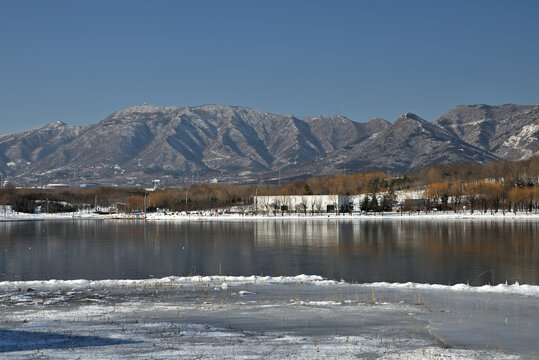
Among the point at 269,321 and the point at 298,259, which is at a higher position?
the point at 269,321

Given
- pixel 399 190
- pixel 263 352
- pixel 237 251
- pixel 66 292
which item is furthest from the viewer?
pixel 399 190

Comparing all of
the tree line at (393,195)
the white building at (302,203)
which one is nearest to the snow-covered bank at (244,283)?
the tree line at (393,195)

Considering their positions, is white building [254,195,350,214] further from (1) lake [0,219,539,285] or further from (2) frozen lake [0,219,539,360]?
(2) frozen lake [0,219,539,360]

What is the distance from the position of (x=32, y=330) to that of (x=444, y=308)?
1088 cm

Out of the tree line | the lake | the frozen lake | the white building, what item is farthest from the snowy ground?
the white building

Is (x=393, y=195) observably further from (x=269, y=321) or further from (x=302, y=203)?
(x=269, y=321)

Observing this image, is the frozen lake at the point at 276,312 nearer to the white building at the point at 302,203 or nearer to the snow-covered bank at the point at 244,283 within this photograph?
the snow-covered bank at the point at 244,283

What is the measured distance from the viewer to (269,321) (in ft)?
48.2

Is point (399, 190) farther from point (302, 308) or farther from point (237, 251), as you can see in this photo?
point (302, 308)

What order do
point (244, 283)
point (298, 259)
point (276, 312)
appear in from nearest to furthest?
point (276, 312)
point (244, 283)
point (298, 259)

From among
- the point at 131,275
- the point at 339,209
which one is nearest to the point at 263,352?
the point at 131,275

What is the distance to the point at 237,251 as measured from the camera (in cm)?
4288

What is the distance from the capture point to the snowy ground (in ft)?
37.4

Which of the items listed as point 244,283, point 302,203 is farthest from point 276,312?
point 302,203
